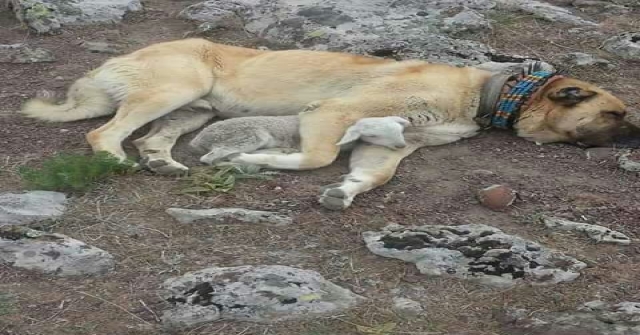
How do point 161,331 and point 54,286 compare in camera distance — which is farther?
point 54,286

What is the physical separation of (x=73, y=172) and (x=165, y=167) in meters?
0.56

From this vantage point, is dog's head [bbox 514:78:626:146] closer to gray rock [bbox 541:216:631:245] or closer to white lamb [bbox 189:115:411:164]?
white lamb [bbox 189:115:411:164]

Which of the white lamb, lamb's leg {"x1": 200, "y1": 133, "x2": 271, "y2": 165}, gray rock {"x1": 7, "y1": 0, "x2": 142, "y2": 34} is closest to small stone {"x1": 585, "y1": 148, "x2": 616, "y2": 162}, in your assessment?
the white lamb

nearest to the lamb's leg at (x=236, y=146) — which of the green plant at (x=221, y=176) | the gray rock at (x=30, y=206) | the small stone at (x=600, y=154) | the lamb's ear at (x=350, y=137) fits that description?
the green plant at (x=221, y=176)

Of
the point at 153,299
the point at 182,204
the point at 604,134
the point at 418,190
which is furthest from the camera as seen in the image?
the point at 604,134

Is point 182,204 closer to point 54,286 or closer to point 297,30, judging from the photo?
point 54,286

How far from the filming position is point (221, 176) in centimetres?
510

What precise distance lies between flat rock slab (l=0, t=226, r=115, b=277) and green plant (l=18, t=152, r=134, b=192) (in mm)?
684

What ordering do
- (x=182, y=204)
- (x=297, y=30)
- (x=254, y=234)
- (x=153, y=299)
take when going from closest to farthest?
(x=153, y=299), (x=254, y=234), (x=182, y=204), (x=297, y=30)

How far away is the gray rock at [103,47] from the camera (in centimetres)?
759

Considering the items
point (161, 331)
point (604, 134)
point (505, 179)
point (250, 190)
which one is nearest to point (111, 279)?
point (161, 331)

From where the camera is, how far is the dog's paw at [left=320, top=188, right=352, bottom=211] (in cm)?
471

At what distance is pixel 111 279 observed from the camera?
3869 millimetres

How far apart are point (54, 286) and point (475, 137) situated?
330 centimetres
